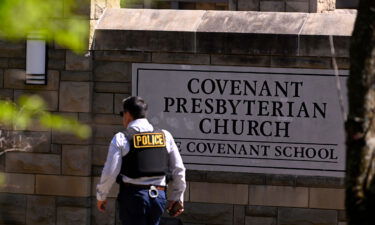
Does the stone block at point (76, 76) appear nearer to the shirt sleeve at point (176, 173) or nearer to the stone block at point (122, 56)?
the stone block at point (122, 56)

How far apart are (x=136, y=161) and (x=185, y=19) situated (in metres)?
2.63

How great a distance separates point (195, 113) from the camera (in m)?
9.86

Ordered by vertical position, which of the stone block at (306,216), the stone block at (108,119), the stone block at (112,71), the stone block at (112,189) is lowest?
the stone block at (306,216)

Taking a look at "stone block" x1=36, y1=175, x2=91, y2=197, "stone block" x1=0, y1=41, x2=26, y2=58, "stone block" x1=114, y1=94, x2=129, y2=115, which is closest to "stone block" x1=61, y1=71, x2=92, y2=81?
"stone block" x1=114, y1=94, x2=129, y2=115

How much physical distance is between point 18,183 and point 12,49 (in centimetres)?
134

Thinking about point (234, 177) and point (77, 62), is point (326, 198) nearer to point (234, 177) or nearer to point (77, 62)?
point (234, 177)

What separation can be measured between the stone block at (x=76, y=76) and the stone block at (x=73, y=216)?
1279 millimetres

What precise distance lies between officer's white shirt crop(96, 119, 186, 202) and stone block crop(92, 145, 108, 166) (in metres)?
2.09

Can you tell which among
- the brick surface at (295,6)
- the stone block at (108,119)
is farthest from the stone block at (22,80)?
the brick surface at (295,6)

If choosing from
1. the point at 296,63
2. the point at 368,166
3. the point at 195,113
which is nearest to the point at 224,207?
the point at 195,113

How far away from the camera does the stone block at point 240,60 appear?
9.76 metres

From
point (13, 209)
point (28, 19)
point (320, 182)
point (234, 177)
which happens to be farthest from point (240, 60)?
point (28, 19)

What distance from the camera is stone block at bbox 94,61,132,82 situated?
998 centimetres

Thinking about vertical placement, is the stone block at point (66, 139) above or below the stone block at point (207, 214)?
above
